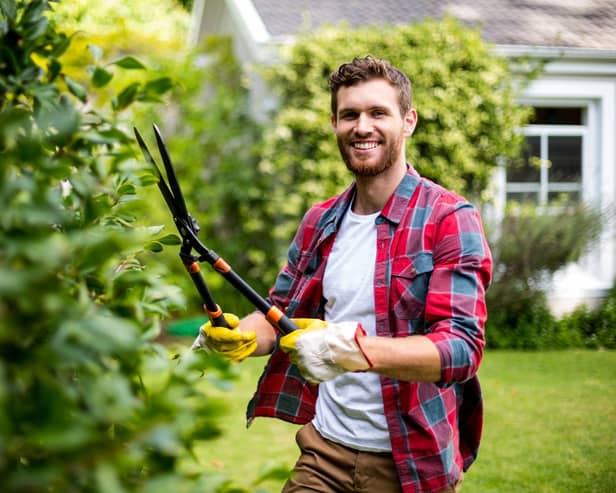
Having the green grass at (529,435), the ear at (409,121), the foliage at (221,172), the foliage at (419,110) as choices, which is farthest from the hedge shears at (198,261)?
the foliage at (221,172)

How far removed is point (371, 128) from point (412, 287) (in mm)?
600

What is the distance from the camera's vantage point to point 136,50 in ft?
35.1

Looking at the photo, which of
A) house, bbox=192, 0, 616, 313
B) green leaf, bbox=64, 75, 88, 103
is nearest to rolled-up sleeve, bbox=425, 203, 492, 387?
green leaf, bbox=64, 75, 88, 103

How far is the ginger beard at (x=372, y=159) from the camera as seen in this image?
2.71 meters

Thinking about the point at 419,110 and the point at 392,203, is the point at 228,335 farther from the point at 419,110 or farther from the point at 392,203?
the point at 419,110

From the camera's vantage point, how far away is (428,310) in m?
2.32

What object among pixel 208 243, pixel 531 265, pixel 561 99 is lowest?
pixel 531 265

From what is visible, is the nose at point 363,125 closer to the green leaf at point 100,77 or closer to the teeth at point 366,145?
the teeth at point 366,145

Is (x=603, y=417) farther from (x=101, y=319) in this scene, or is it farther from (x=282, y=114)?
(x=101, y=319)

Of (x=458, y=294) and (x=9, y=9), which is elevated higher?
(x=9, y=9)

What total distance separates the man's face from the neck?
3 cm

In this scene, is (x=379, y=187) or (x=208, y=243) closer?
(x=379, y=187)

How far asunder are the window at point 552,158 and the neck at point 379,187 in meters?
6.80

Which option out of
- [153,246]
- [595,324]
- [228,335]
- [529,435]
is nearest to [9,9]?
[153,246]
